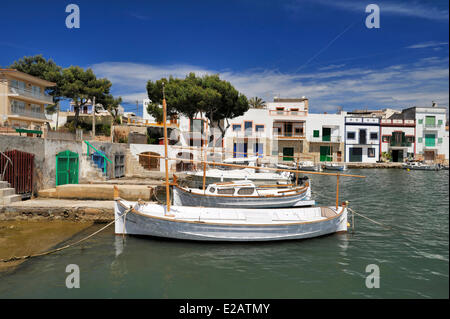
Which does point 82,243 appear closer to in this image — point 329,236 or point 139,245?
point 139,245

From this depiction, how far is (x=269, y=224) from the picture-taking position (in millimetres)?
11648

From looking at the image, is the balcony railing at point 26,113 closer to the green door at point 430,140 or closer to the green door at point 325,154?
the green door at point 325,154

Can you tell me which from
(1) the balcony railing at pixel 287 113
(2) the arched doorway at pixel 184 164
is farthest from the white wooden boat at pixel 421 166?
(2) the arched doorway at pixel 184 164

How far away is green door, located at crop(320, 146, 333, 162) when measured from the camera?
52.7 m

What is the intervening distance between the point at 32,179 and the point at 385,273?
18.6 metres

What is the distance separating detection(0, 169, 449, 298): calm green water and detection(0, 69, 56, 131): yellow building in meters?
27.1

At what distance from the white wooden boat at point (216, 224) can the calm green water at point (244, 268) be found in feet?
1.15

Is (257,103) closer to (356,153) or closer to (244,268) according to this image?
(356,153)

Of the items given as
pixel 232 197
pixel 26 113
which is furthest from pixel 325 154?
pixel 26 113

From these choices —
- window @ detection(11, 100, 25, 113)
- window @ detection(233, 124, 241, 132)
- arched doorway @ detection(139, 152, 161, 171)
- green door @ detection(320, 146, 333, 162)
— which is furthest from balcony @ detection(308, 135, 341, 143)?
window @ detection(11, 100, 25, 113)

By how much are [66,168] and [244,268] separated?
16094mm

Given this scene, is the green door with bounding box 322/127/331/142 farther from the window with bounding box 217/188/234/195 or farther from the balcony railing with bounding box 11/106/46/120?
the balcony railing with bounding box 11/106/46/120

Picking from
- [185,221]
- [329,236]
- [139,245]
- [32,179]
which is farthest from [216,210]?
[32,179]

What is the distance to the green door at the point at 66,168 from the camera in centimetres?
1933
